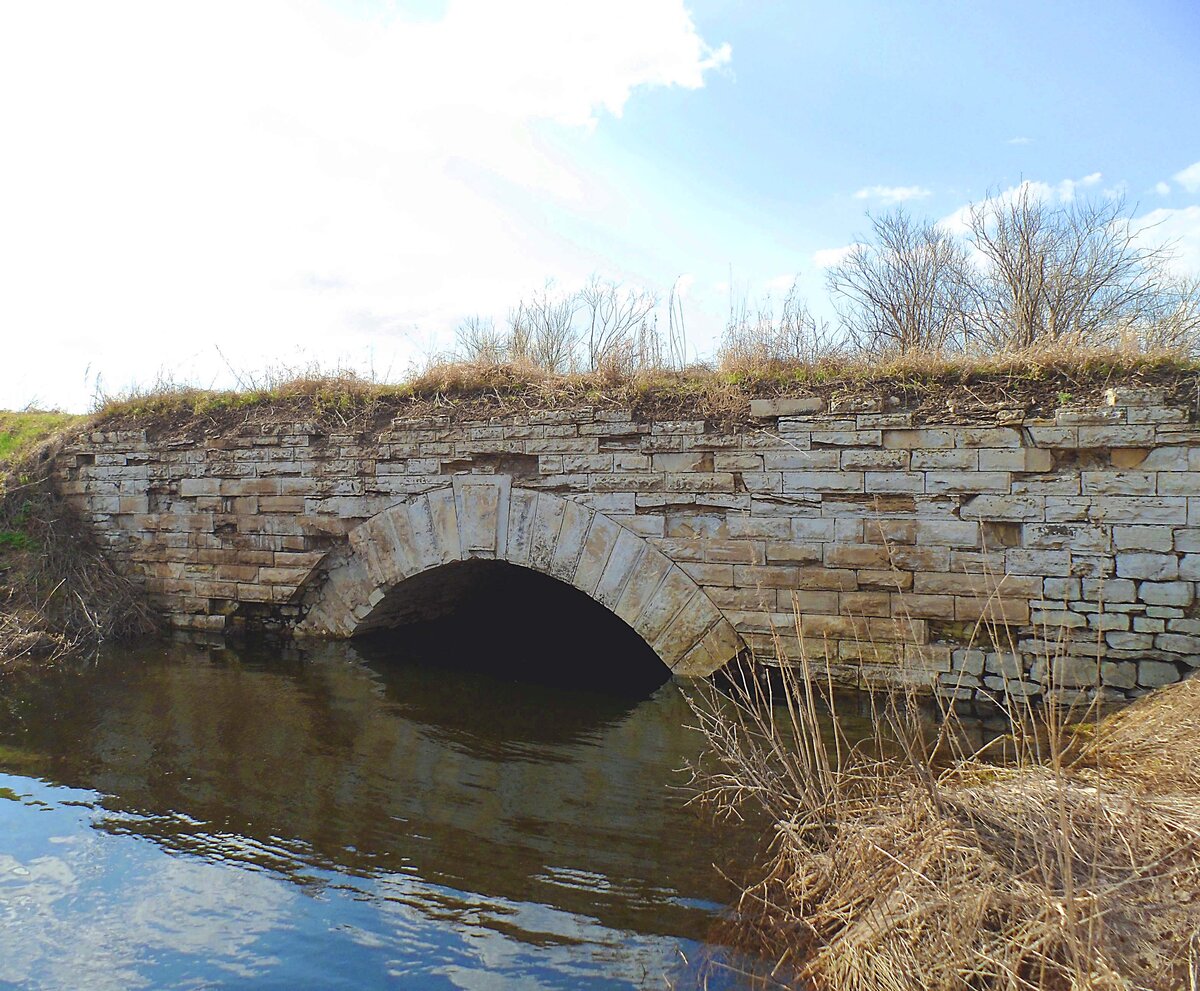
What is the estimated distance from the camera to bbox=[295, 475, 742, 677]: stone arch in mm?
6125

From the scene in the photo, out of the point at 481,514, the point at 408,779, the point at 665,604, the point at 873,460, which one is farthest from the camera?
the point at 481,514

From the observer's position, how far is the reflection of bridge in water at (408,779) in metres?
3.76

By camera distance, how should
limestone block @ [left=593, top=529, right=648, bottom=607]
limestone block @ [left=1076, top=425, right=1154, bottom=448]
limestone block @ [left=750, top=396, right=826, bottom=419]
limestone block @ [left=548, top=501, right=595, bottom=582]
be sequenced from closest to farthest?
limestone block @ [left=1076, top=425, right=1154, bottom=448], limestone block @ [left=750, top=396, right=826, bottom=419], limestone block @ [left=593, top=529, right=648, bottom=607], limestone block @ [left=548, top=501, right=595, bottom=582]

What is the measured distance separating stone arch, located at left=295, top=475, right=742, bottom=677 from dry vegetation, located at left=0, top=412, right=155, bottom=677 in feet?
8.22

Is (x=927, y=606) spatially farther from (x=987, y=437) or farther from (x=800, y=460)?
(x=800, y=460)

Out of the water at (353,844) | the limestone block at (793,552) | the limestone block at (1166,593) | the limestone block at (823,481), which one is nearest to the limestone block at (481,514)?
the water at (353,844)

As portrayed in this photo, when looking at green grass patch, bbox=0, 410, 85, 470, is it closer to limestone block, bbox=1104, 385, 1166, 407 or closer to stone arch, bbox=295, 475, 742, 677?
stone arch, bbox=295, 475, 742, 677

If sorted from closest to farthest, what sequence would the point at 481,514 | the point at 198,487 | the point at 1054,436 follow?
the point at 1054,436
the point at 481,514
the point at 198,487

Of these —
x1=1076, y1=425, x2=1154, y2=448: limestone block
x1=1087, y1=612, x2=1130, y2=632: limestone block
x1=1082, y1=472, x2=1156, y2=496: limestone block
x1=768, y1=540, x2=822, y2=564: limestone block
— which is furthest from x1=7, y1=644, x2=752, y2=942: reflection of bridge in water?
x1=1076, y1=425, x2=1154, y2=448: limestone block

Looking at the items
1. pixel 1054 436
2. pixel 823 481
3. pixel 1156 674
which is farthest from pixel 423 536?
pixel 1156 674

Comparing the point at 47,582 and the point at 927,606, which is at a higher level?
the point at 927,606

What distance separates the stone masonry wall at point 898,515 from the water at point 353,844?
4.66 feet

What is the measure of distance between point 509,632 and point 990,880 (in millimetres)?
7002

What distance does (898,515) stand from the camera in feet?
18.4
